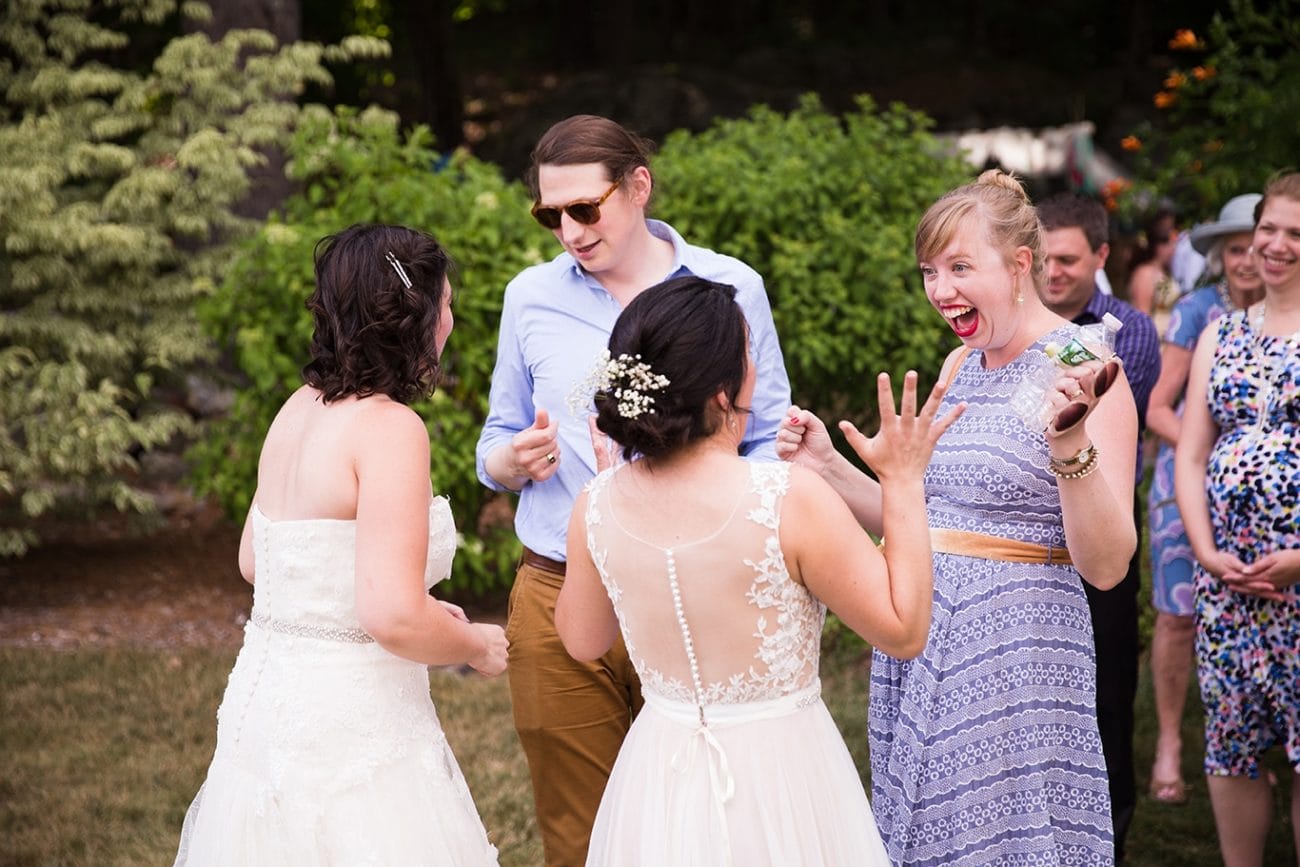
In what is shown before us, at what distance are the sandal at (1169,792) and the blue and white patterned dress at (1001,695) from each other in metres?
2.56

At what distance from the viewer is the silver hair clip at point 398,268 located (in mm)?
2842

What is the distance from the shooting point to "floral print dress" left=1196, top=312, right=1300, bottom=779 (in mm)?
3861

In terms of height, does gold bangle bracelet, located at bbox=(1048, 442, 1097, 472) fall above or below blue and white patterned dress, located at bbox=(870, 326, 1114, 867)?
above

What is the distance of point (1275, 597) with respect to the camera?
153 inches

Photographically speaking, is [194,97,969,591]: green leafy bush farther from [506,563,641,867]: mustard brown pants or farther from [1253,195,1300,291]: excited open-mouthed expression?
[506,563,641,867]: mustard brown pants

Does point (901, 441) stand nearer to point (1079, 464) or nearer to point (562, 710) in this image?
point (1079, 464)

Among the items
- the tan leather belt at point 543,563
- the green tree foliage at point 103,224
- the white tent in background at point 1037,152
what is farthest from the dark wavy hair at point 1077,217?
the white tent in background at point 1037,152

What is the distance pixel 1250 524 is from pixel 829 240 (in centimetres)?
323

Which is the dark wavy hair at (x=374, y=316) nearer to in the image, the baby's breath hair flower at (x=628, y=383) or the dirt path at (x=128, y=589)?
the baby's breath hair flower at (x=628, y=383)

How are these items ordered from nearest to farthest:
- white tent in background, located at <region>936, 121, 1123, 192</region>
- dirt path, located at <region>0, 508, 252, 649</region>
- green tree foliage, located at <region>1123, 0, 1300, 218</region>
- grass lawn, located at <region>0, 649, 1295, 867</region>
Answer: grass lawn, located at <region>0, 649, 1295, 867</region> → green tree foliage, located at <region>1123, 0, 1300, 218</region> → dirt path, located at <region>0, 508, 252, 649</region> → white tent in background, located at <region>936, 121, 1123, 192</region>

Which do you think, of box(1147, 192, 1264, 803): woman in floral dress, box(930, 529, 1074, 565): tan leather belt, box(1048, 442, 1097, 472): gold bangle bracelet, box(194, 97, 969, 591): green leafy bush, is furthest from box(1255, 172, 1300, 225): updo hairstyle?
box(194, 97, 969, 591): green leafy bush

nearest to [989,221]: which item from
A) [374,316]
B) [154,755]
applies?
[374,316]

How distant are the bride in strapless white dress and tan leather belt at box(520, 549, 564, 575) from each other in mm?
428

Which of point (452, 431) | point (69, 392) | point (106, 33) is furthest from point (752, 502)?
point (106, 33)
